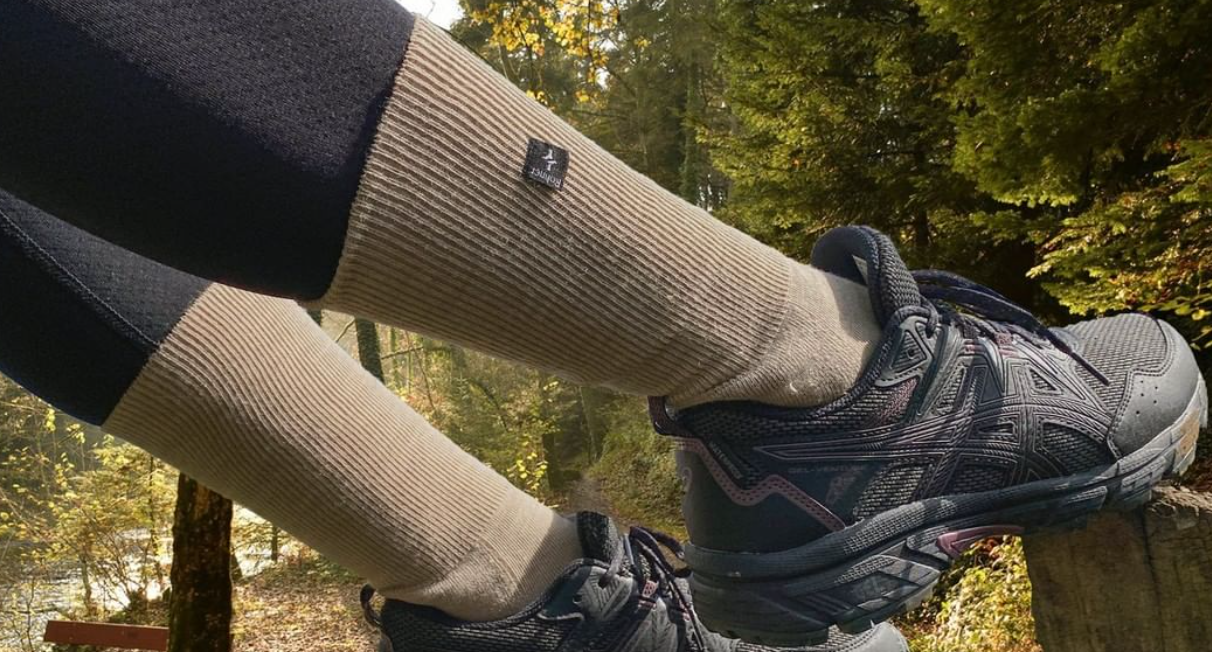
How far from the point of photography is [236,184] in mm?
624

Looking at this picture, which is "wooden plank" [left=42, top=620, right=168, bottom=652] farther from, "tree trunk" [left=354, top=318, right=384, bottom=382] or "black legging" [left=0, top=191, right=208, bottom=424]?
"tree trunk" [left=354, top=318, right=384, bottom=382]

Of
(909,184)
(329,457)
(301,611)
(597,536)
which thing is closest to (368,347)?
(301,611)

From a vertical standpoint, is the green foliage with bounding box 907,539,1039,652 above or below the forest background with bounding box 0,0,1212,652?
below

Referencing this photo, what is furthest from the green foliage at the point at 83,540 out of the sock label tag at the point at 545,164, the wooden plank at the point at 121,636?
the sock label tag at the point at 545,164

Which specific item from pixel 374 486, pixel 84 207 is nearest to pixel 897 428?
pixel 374 486

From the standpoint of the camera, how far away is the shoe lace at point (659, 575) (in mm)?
1373

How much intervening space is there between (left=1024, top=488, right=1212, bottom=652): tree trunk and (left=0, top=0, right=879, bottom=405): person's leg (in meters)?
0.83

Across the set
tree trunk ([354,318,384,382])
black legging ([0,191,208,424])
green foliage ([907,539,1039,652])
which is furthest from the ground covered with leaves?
black legging ([0,191,208,424])

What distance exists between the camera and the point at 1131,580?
4.16 feet

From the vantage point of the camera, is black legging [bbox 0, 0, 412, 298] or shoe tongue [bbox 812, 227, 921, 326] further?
shoe tongue [bbox 812, 227, 921, 326]

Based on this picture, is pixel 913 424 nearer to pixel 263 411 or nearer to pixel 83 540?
pixel 263 411

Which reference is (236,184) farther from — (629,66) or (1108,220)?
(629,66)

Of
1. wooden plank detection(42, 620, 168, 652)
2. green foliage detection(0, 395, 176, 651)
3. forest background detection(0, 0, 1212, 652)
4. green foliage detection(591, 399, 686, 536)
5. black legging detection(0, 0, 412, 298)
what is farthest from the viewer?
green foliage detection(591, 399, 686, 536)

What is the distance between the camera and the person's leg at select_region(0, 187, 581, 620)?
101cm
